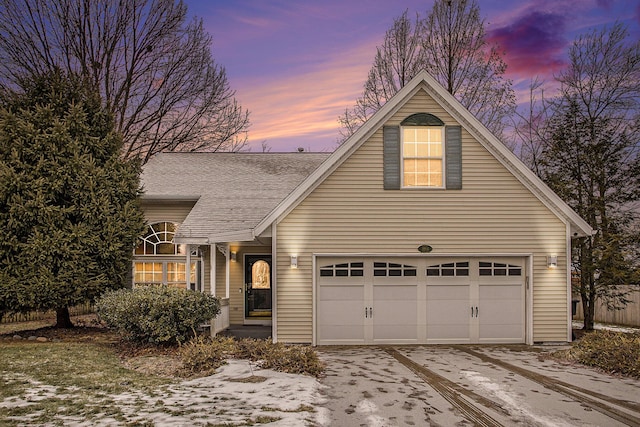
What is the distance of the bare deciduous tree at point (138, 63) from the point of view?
2322 centimetres

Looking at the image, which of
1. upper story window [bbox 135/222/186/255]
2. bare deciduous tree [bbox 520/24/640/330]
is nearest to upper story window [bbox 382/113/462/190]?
bare deciduous tree [bbox 520/24/640/330]

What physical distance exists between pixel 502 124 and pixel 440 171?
1277 centimetres

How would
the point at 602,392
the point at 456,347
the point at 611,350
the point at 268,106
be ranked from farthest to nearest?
1. the point at 268,106
2. the point at 456,347
3. the point at 611,350
4. the point at 602,392

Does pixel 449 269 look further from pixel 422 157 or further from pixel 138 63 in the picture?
pixel 138 63

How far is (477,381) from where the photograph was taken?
9.23 meters

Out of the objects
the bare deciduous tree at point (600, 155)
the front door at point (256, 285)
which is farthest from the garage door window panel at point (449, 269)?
the front door at point (256, 285)

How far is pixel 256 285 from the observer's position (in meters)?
16.7

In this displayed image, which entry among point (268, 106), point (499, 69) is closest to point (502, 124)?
point (499, 69)

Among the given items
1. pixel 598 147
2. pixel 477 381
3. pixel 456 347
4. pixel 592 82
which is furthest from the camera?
pixel 592 82

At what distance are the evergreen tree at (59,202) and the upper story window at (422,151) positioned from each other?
7.30 meters

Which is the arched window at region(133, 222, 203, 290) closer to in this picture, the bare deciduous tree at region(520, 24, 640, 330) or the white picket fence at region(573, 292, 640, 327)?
the bare deciduous tree at region(520, 24, 640, 330)

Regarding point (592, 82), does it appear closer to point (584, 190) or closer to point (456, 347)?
point (584, 190)

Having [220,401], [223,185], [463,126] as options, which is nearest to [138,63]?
[223,185]

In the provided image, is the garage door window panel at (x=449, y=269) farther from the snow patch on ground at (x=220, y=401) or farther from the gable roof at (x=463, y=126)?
the snow patch on ground at (x=220, y=401)
